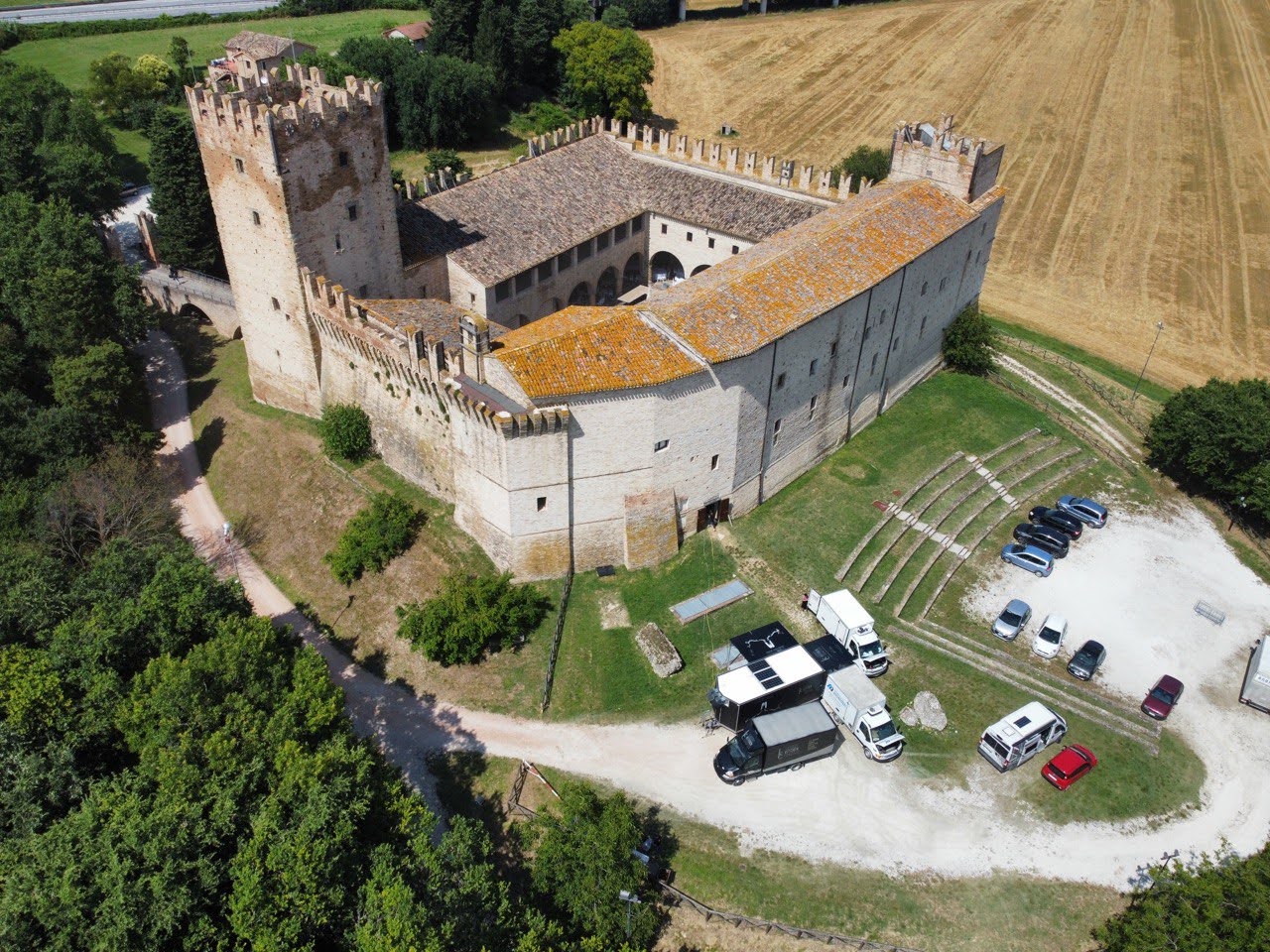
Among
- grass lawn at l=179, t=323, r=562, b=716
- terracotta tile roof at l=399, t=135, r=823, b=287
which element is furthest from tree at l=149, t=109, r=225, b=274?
terracotta tile roof at l=399, t=135, r=823, b=287

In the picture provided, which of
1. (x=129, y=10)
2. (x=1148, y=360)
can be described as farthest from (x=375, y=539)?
(x=129, y=10)

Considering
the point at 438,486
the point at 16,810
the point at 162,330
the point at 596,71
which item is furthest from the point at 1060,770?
the point at 596,71

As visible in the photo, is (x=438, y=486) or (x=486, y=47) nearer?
(x=438, y=486)

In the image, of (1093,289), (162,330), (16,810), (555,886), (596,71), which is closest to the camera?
(16,810)

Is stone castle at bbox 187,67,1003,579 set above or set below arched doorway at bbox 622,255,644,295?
above

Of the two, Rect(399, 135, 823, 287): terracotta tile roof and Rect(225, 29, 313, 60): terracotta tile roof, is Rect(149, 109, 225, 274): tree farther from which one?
Rect(225, 29, 313, 60): terracotta tile roof

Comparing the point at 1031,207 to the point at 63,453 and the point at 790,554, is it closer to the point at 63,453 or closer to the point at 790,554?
the point at 790,554
